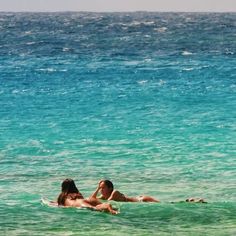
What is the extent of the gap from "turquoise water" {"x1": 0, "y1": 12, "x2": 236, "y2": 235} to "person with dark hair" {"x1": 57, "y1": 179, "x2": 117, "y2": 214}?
0.22 m

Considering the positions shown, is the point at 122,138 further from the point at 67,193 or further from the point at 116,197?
the point at 67,193

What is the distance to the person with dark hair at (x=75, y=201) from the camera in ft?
62.3

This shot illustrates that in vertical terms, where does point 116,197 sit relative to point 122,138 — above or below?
below

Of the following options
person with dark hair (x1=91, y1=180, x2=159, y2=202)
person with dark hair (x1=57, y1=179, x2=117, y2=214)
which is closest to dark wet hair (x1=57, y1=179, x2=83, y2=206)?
person with dark hair (x1=57, y1=179, x2=117, y2=214)

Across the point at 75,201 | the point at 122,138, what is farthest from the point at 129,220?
the point at 122,138

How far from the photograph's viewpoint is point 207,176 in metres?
25.3

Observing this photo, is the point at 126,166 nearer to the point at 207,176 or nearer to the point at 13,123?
the point at 207,176

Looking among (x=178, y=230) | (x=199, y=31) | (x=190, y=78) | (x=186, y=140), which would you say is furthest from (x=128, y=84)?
(x=199, y=31)

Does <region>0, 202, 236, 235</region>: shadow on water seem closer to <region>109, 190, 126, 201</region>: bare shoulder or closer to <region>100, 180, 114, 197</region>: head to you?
<region>109, 190, 126, 201</region>: bare shoulder

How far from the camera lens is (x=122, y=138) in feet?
105

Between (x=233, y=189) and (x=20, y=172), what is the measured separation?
19.5ft

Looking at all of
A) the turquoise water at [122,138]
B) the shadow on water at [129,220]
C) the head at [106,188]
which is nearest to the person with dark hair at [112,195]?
the head at [106,188]

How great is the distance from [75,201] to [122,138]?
1261 centimetres

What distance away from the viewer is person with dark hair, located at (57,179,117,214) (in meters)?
19.0
